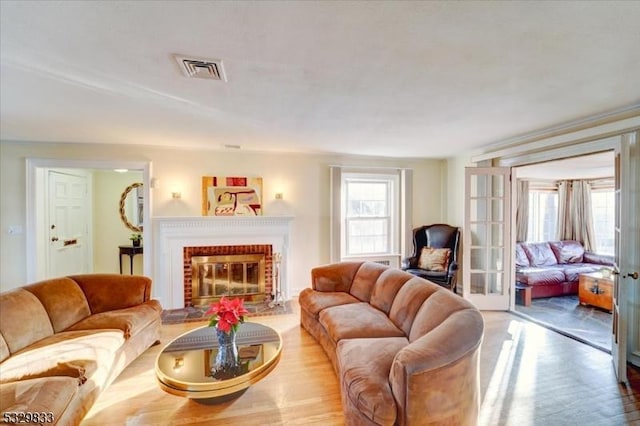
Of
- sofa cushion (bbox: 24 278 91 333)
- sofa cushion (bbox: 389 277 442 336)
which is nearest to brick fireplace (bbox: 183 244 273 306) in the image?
sofa cushion (bbox: 24 278 91 333)

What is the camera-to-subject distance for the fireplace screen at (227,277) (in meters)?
4.39

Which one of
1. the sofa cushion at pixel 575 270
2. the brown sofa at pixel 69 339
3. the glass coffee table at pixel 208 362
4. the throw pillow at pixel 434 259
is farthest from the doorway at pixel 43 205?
the sofa cushion at pixel 575 270

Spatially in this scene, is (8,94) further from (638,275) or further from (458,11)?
(638,275)

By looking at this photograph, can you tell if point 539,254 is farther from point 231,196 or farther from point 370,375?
point 231,196

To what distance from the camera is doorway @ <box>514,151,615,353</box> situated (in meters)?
3.77

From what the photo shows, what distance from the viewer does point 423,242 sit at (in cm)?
515

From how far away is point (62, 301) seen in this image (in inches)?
104

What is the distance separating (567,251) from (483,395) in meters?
5.00

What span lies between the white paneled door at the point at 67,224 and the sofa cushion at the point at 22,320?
8.02ft

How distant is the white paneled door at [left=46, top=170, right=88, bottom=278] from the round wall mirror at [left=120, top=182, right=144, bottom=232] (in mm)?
582

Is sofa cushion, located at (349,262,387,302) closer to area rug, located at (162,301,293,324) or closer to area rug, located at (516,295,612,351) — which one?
area rug, located at (162,301,293,324)

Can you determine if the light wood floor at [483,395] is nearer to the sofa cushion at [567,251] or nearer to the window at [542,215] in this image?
the sofa cushion at [567,251]

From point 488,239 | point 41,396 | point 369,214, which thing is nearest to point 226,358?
point 41,396

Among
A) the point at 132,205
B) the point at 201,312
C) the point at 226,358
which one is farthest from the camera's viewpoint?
the point at 132,205
